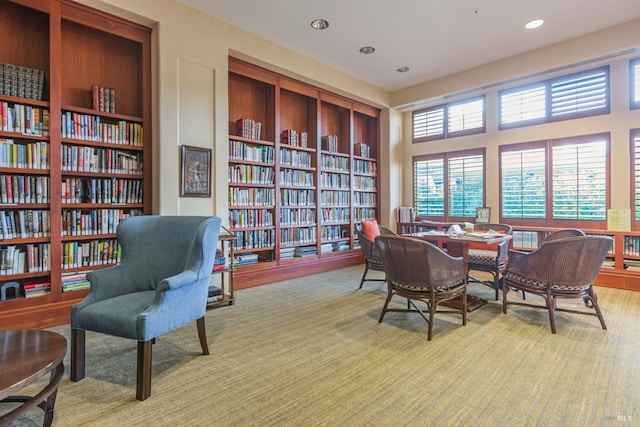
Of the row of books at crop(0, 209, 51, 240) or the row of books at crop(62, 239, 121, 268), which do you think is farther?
the row of books at crop(62, 239, 121, 268)

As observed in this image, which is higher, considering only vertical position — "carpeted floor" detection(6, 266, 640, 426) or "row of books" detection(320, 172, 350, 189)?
"row of books" detection(320, 172, 350, 189)

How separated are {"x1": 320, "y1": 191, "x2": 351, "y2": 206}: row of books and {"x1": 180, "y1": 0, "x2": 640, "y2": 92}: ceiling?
2.17m

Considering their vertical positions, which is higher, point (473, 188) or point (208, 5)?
point (208, 5)

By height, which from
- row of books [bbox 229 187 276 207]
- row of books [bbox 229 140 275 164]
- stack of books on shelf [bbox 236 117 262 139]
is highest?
stack of books on shelf [bbox 236 117 262 139]

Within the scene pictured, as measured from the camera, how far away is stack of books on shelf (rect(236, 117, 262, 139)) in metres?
4.58

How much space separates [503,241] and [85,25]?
5031 mm

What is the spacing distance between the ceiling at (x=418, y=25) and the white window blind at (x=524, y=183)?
1.61 metres

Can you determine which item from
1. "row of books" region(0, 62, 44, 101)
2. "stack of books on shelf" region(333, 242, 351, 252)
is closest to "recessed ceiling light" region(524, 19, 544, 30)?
"stack of books on shelf" region(333, 242, 351, 252)

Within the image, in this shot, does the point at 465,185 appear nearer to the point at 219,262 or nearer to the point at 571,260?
the point at 571,260

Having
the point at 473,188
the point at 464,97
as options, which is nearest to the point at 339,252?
the point at 473,188

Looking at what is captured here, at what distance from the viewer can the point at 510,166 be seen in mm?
5480

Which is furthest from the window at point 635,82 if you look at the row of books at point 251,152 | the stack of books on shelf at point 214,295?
the stack of books on shelf at point 214,295

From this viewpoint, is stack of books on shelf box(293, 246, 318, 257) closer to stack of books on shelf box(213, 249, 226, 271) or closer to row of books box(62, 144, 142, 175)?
stack of books on shelf box(213, 249, 226, 271)

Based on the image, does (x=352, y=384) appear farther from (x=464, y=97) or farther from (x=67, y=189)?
(x=464, y=97)
